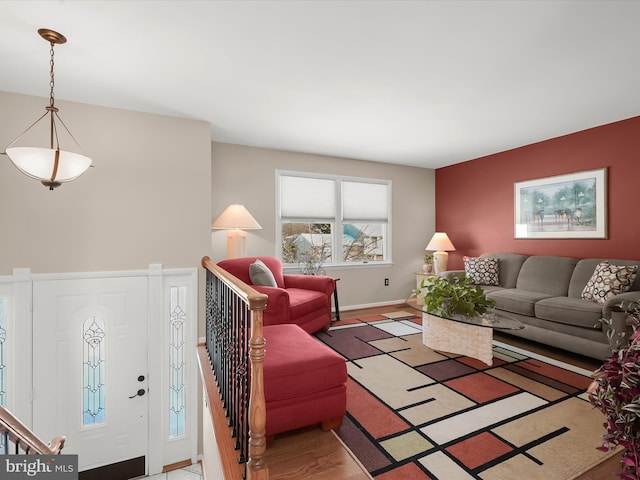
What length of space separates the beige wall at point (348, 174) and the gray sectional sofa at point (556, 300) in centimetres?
154

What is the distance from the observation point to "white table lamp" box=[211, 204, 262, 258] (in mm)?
3697

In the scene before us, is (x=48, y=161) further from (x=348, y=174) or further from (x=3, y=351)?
(x=348, y=174)

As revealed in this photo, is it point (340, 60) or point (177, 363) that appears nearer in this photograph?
point (340, 60)

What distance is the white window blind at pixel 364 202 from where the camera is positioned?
523 centimetres

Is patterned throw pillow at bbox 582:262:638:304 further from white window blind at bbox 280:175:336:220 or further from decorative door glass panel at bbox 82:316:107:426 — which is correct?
decorative door glass panel at bbox 82:316:107:426

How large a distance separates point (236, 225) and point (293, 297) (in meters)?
1.07

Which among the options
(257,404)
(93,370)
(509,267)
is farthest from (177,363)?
(509,267)

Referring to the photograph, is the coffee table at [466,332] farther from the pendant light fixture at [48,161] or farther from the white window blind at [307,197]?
the pendant light fixture at [48,161]

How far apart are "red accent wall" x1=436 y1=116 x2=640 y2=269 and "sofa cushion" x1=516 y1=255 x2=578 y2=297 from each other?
0.29m

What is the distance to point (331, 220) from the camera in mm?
5086

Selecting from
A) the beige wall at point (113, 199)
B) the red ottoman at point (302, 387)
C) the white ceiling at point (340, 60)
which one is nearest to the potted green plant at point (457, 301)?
the red ottoman at point (302, 387)

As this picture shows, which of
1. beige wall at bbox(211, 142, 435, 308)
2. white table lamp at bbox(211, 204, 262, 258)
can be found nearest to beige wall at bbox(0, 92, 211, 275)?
white table lamp at bbox(211, 204, 262, 258)

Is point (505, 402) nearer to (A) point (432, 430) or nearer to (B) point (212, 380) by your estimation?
(A) point (432, 430)

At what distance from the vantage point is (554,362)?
3053mm
